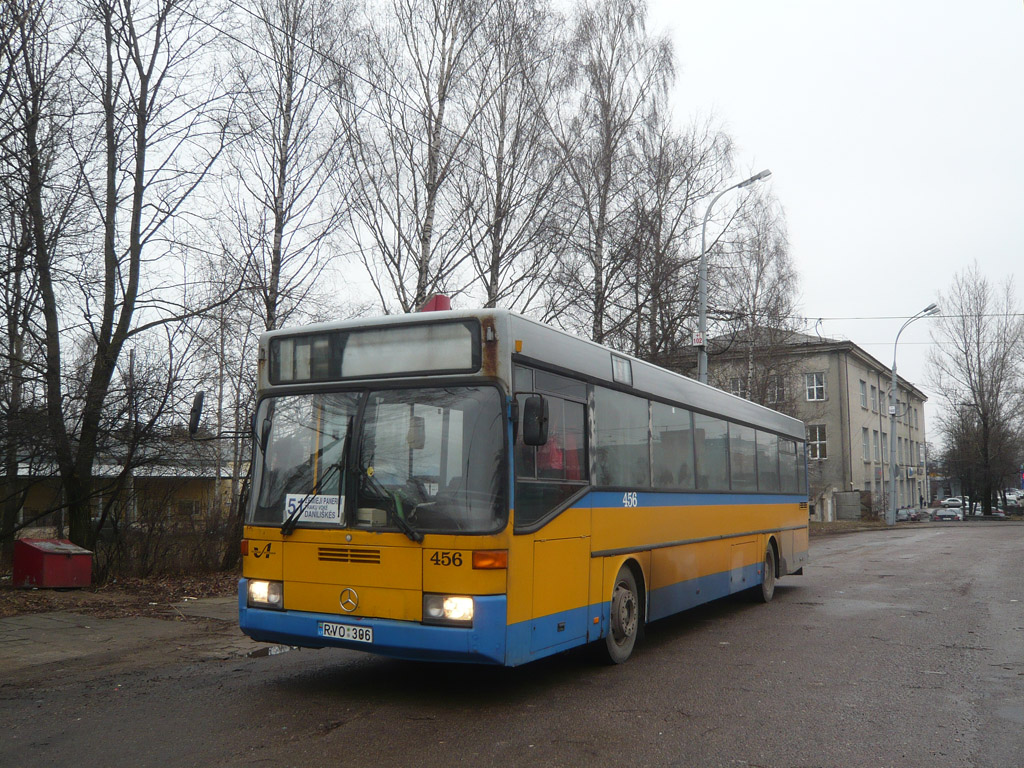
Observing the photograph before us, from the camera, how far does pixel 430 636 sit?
6.15 meters

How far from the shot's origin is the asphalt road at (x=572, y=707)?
5352 mm

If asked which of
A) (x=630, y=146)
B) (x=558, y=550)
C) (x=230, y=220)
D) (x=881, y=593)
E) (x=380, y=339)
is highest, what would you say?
(x=630, y=146)

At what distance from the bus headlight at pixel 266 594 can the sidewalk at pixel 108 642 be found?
2.03 metres

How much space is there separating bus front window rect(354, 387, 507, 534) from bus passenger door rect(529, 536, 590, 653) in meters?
0.70

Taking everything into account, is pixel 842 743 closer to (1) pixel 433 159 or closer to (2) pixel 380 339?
(2) pixel 380 339

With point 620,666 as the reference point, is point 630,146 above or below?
above

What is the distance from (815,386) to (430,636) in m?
56.1

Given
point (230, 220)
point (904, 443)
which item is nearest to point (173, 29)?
point (230, 220)

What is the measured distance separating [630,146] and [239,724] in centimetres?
2170

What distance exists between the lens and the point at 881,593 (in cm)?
1391

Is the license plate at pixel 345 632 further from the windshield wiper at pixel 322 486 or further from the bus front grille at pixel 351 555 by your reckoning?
the windshield wiper at pixel 322 486

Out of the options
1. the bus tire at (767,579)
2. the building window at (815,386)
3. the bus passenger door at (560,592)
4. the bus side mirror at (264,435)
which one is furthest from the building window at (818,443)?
the bus side mirror at (264,435)

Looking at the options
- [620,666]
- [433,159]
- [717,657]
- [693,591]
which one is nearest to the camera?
[620,666]

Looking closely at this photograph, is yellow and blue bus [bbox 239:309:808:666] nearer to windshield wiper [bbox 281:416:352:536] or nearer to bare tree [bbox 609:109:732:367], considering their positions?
windshield wiper [bbox 281:416:352:536]
